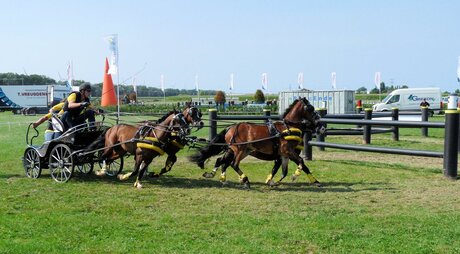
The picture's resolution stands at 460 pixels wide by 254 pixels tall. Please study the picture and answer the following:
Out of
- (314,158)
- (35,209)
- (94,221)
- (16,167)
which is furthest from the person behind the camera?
(314,158)

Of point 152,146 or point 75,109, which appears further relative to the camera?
point 75,109

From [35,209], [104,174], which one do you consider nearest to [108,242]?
[35,209]

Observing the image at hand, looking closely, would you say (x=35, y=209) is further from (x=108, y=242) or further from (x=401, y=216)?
(x=401, y=216)

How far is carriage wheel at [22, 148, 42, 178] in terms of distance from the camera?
11664 mm

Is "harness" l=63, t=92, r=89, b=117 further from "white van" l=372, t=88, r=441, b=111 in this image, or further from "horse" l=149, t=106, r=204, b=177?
"white van" l=372, t=88, r=441, b=111

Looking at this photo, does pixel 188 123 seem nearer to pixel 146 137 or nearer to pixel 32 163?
pixel 146 137

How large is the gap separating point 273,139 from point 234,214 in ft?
10.7

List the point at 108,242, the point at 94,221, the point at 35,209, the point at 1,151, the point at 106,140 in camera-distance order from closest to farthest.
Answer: the point at 108,242 → the point at 94,221 → the point at 35,209 → the point at 106,140 → the point at 1,151

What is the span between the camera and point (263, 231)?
665 cm

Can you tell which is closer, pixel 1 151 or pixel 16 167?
pixel 16 167

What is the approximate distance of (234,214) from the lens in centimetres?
775

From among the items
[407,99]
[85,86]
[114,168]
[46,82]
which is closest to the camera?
[85,86]

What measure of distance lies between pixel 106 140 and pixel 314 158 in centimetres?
605

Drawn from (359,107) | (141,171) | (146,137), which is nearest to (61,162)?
(141,171)
